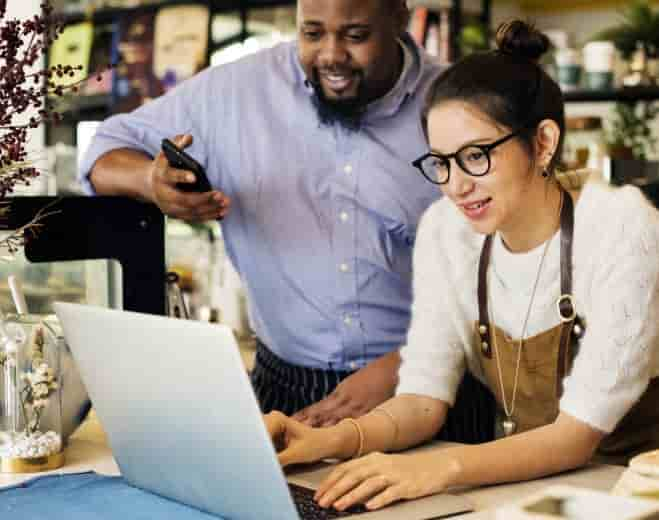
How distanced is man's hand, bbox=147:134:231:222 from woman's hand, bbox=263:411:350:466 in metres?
0.56

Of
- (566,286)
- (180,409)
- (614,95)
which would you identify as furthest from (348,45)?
(614,95)

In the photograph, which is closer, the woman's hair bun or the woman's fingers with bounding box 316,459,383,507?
the woman's fingers with bounding box 316,459,383,507

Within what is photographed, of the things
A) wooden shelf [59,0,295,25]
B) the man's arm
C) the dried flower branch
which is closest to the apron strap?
the man's arm

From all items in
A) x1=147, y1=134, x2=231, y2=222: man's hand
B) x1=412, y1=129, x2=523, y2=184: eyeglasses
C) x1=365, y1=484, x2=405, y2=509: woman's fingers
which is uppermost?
x1=412, y1=129, x2=523, y2=184: eyeglasses

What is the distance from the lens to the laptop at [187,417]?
4.05ft

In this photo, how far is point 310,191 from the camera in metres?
2.39

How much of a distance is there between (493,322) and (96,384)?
67 cm

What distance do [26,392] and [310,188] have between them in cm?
92

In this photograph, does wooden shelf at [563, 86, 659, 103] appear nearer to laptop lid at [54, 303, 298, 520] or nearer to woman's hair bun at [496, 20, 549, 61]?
woman's hair bun at [496, 20, 549, 61]

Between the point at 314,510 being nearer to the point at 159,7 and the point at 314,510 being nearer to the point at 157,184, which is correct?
the point at 157,184

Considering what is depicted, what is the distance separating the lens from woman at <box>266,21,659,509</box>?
5.18ft

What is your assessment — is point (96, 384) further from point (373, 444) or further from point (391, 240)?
point (391, 240)

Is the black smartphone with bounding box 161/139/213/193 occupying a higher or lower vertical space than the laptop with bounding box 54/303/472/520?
higher

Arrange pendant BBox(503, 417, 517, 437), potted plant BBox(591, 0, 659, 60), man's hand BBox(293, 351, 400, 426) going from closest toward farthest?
pendant BBox(503, 417, 517, 437) → man's hand BBox(293, 351, 400, 426) → potted plant BBox(591, 0, 659, 60)
